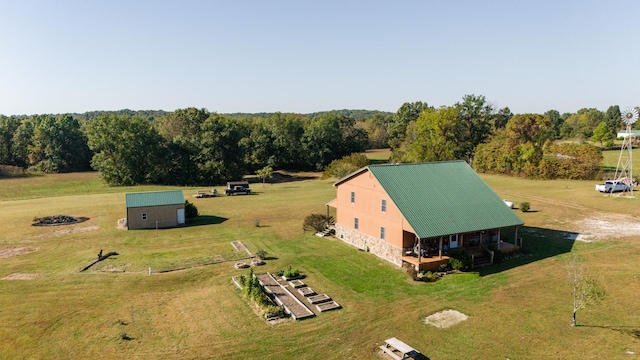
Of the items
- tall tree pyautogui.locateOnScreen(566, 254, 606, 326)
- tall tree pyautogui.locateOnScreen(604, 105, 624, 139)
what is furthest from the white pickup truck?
tall tree pyautogui.locateOnScreen(604, 105, 624, 139)

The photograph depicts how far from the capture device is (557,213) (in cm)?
4566

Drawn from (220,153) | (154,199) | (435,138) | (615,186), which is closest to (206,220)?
(154,199)

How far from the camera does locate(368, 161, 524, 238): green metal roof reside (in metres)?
29.6

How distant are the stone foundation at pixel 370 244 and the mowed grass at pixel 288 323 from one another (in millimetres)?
662

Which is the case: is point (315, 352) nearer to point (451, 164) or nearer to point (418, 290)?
point (418, 290)

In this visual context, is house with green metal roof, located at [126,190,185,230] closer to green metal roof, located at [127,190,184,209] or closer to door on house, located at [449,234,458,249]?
green metal roof, located at [127,190,184,209]

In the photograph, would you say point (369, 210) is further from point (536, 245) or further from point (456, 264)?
point (536, 245)

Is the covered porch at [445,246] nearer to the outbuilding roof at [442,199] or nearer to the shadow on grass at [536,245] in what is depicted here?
the outbuilding roof at [442,199]

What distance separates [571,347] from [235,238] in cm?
2710

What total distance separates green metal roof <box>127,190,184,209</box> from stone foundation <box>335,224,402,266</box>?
18328 mm

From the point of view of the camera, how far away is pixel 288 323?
21625 millimetres

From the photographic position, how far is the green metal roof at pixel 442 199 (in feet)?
97.0

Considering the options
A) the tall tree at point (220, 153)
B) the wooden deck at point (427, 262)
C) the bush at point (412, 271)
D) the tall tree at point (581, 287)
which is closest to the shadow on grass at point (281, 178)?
the tall tree at point (220, 153)

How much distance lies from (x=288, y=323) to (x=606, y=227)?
33705 millimetres
